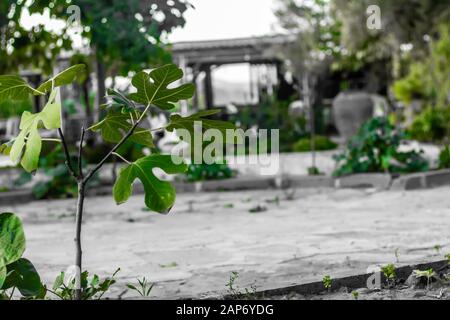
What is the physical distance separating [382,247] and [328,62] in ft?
56.3

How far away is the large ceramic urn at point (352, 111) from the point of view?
Answer: 55.6 ft

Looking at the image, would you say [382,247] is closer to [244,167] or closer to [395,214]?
[395,214]

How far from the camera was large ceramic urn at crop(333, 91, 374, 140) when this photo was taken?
667 inches

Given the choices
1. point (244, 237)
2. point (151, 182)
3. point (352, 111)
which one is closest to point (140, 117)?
point (151, 182)

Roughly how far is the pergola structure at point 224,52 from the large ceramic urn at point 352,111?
3.45 m

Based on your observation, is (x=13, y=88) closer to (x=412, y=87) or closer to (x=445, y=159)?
(x=445, y=159)

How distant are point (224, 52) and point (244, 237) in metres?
16.8

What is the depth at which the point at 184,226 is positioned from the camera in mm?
6996

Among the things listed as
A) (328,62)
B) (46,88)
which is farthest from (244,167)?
(328,62)

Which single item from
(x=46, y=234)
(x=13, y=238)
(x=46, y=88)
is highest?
(x=46, y=88)

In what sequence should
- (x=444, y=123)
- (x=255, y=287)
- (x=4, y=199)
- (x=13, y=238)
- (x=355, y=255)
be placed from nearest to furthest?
(x=13, y=238) < (x=255, y=287) < (x=355, y=255) < (x=4, y=199) < (x=444, y=123)

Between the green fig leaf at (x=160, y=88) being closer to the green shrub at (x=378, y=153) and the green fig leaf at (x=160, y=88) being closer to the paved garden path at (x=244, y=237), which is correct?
the paved garden path at (x=244, y=237)

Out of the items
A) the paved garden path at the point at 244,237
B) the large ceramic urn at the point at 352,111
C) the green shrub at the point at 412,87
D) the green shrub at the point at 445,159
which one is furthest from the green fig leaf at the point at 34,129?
the green shrub at the point at 412,87

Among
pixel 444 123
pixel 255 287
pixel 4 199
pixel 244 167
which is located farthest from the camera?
pixel 444 123
